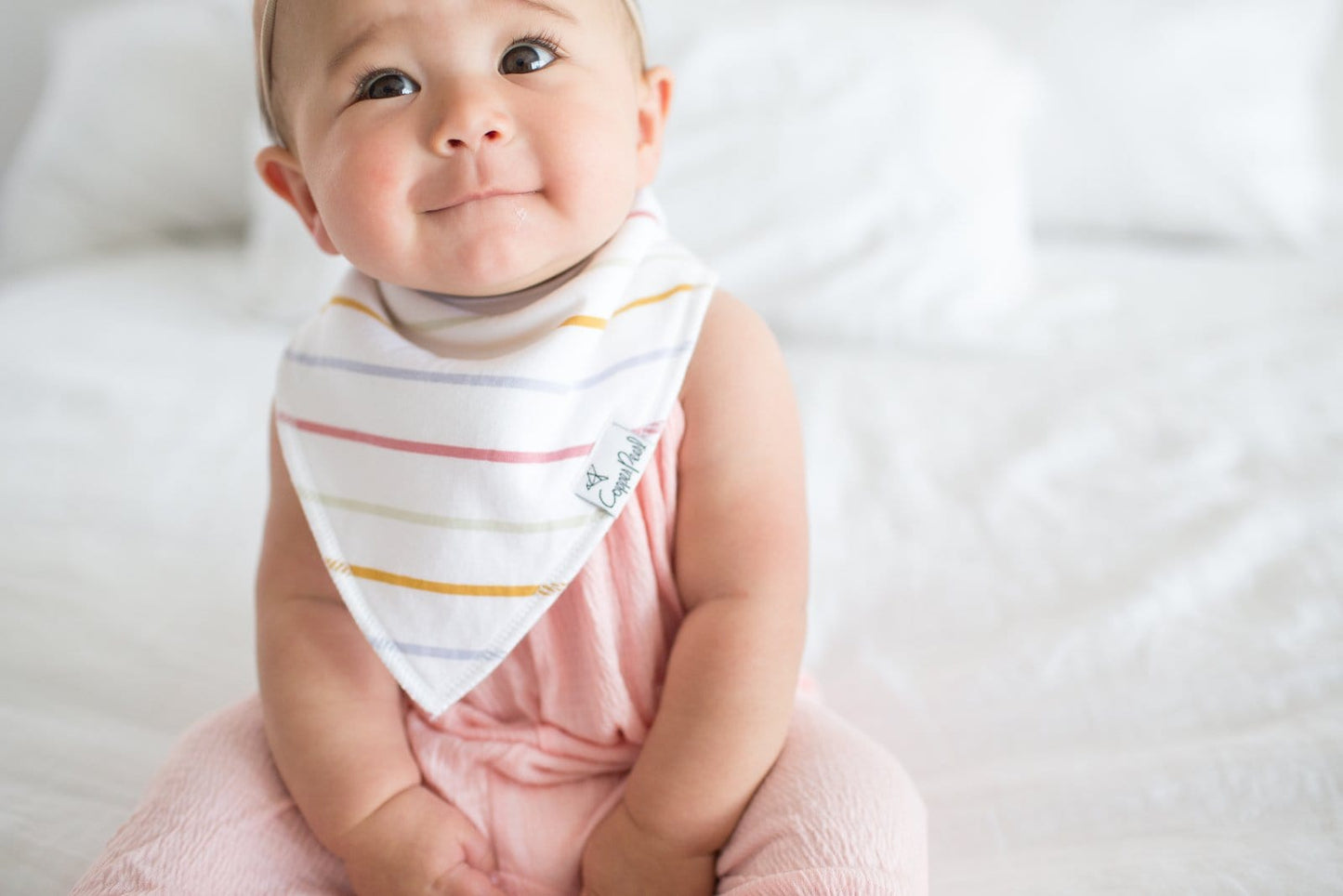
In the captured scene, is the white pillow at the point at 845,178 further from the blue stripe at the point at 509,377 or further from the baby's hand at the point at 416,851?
the baby's hand at the point at 416,851

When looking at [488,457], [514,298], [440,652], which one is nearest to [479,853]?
[440,652]

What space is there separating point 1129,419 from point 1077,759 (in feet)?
1.83

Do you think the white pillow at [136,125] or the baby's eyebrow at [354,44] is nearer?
the baby's eyebrow at [354,44]

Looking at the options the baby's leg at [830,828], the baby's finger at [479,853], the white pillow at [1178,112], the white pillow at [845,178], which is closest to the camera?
the baby's leg at [830,828]

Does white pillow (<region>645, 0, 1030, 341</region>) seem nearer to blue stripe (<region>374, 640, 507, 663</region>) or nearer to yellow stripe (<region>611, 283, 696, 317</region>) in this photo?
yellow stripe (<region>611, 283, 696, 317</region>)

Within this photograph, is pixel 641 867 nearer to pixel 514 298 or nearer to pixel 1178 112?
pixel 514 298

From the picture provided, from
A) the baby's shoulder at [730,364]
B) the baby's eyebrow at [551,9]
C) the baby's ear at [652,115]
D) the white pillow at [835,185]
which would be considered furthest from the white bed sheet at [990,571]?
the baby's eyebrow at [551,9]

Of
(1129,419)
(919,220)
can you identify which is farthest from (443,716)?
(919,220)

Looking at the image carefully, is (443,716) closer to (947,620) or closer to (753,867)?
(753,867)

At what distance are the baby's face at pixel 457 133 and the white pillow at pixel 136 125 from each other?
1.20 metres

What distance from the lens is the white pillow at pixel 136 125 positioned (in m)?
1.71

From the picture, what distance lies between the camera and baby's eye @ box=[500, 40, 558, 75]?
2.08 feet

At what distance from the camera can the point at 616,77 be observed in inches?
26.5

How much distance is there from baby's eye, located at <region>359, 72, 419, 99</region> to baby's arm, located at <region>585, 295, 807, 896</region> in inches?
9.5
